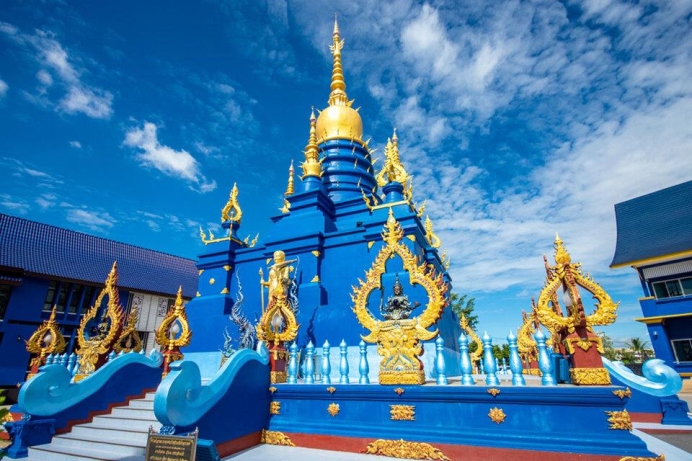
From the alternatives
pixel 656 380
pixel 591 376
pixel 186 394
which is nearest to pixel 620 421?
pixel 591 376

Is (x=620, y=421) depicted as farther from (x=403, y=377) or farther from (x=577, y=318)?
(x=403, y=377)

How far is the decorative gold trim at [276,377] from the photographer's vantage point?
7.77 m

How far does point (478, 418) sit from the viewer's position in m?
5.82

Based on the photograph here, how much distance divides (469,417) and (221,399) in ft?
14.1

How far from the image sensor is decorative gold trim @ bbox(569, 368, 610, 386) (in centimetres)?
538

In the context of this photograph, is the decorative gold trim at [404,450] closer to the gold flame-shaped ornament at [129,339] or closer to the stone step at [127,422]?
the stone step at [127,422]

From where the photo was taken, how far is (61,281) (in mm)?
22109

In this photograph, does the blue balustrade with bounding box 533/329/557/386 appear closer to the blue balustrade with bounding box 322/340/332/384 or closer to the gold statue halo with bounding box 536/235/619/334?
the gold statue halo with bounding box 536/235/619/334

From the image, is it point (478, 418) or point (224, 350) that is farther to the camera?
point (224, 350)

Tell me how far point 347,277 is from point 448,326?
15.7ft

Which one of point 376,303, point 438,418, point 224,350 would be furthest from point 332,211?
point 438,418

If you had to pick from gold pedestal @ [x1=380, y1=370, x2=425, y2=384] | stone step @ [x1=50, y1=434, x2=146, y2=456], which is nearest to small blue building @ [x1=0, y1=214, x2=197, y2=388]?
stone step @ [x1=50, y1=434, x2=146, y2=456]

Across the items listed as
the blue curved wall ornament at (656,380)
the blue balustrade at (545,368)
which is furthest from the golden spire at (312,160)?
the blue curved wall ornament at (656,380)

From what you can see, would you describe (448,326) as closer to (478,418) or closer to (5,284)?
(478,418)
